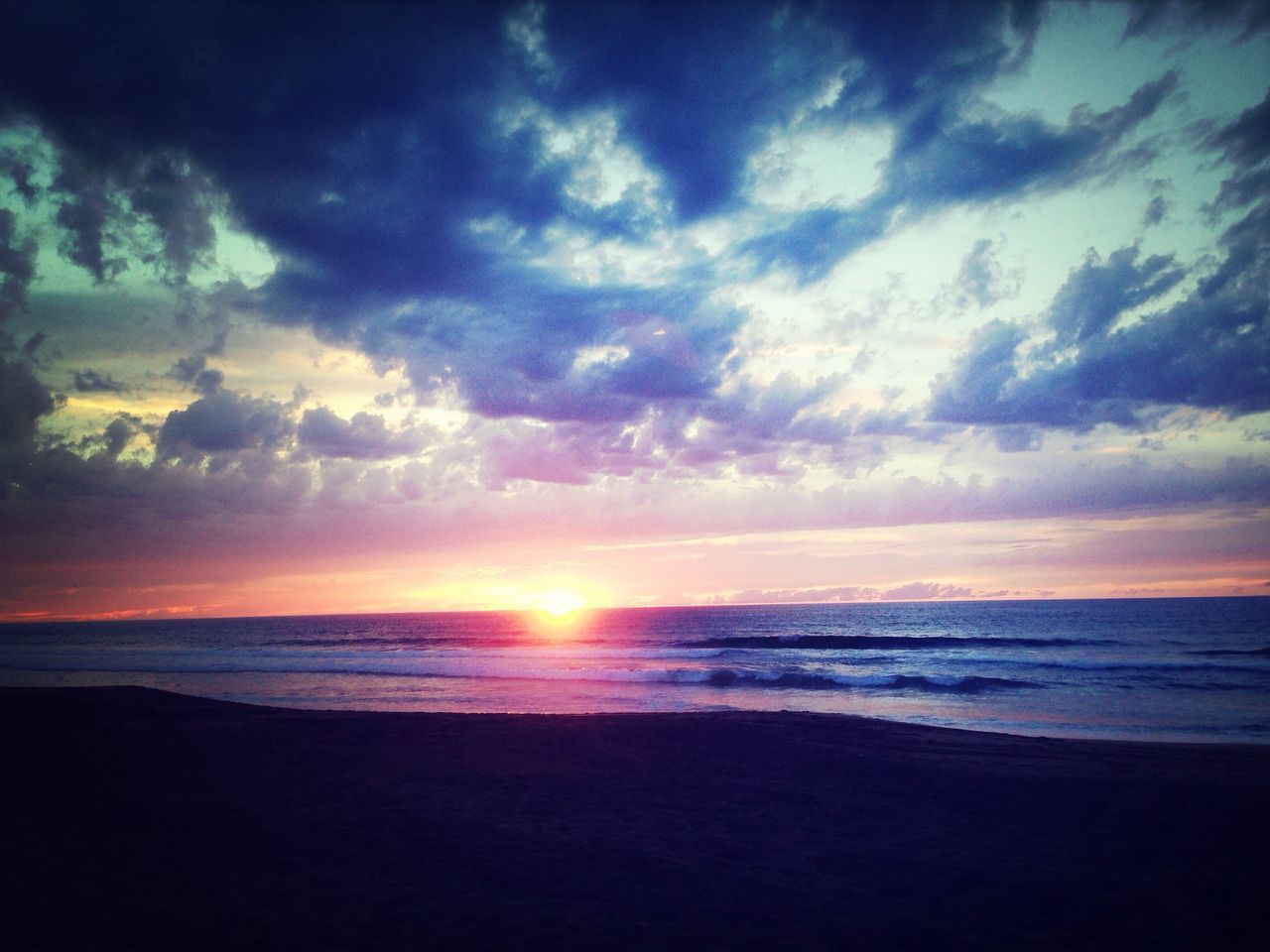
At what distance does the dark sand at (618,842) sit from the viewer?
20.0 feet

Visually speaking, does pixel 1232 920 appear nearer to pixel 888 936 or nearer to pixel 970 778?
pixel 888 936

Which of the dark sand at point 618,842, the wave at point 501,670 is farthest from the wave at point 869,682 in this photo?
Answer: the dark sand at point 618,842

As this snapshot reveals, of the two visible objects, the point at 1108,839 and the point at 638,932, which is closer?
the point at 638,932

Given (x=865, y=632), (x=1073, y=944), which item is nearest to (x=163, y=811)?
(x=1073, y=944)

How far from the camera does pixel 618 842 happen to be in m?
8.47

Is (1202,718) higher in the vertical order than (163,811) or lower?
lower

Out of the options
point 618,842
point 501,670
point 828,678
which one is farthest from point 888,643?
point 618,842

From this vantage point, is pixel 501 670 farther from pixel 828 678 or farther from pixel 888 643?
pixel 888 643

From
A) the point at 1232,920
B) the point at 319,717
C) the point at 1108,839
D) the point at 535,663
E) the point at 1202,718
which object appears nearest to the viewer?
the point at 1232,920

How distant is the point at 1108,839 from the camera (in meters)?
8.75

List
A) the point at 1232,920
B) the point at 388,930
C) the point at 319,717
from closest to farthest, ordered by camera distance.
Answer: the point at 388,930 → the point at 1232,920 → the point at 319,717

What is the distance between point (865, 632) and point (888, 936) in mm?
63549

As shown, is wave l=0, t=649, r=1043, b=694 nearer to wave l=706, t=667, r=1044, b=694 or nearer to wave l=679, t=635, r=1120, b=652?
wave l=706, t=667, r=1044, b=694

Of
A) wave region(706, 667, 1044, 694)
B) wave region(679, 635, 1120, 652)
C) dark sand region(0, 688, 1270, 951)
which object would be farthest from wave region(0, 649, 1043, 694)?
wave region(679, 635, 1120, 652)
